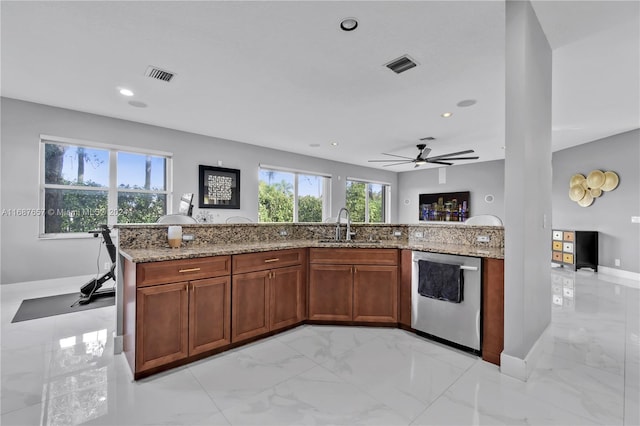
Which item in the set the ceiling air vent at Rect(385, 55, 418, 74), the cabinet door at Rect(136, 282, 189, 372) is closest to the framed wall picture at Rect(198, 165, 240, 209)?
the cabinet door at Rect(136, 282, 189, 372)

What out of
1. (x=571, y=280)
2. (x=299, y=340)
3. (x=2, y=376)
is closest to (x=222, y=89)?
(x=299, y=340)

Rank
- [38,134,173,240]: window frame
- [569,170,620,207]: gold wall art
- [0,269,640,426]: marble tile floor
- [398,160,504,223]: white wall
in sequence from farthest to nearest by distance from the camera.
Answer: [398,160,504,223]: white wall < [569,170,620,207]: gold wall art < [38,134,173,240]: window frame < [0,269,640,426]: marble tile floor

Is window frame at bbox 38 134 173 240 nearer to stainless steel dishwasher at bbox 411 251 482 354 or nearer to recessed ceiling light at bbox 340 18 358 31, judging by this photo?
recessed ceiling light at bbox 340 18 358 31

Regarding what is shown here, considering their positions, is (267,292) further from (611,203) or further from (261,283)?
(611,203)

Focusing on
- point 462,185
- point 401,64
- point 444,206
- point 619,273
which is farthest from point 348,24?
point 444,206

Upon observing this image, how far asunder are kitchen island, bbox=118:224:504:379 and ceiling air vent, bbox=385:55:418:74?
1.69m

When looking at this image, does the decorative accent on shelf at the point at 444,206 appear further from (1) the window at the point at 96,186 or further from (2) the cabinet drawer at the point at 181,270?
(2) the cabinet drawer at the point at 181,270

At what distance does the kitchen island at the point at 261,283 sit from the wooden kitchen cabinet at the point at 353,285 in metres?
0.01

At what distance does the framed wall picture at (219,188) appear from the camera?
19.0 ft

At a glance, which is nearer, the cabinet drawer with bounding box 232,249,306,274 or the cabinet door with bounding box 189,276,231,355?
the cabinet door with bounding box 189,276,231,355

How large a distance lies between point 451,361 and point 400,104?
3.20 metres

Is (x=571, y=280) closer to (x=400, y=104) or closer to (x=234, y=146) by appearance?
(x=400, y=104)

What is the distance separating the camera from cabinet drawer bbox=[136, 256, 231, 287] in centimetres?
200

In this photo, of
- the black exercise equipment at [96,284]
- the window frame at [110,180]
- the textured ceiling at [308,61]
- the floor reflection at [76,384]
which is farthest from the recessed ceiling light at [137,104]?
the floor reflection at [76,384]
